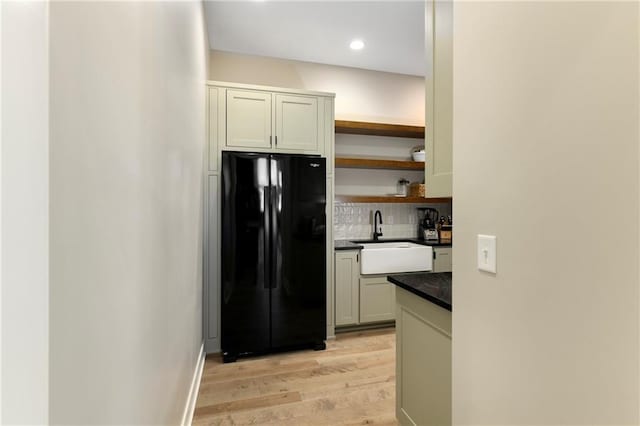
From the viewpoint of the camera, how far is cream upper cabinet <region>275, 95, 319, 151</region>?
309cm

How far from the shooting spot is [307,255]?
9.55 feet

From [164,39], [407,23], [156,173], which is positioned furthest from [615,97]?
[407,23]

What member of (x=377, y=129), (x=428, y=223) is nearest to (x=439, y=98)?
(x=377, y=129)

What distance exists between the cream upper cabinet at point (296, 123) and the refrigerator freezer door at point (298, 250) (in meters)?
0.31

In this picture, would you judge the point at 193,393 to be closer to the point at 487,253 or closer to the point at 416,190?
the point at 487,253

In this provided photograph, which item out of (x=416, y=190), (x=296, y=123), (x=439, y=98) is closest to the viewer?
(x=439, y=98)

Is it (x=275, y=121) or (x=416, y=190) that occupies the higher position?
(x=275, y=121)

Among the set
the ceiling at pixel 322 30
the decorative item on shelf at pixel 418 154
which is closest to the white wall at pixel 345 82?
the ceiling at pixel 322 30

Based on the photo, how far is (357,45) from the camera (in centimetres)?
331

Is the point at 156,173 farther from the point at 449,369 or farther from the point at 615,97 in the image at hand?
the point at 449,369

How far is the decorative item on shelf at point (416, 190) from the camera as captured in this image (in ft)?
12.8

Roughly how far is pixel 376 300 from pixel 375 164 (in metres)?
1.53

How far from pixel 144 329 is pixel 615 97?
134cm

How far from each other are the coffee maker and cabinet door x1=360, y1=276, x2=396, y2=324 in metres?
0.90
